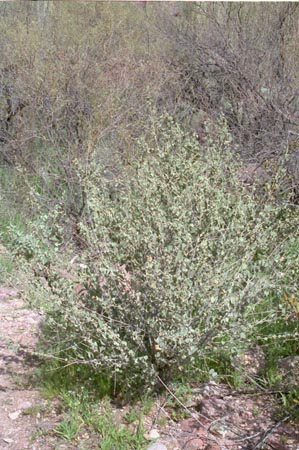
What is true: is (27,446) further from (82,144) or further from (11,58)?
(11,58)

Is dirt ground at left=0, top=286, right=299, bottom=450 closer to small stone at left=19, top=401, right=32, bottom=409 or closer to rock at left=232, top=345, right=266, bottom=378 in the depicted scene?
small stone at left=19, top=401, right=32, bottom=409

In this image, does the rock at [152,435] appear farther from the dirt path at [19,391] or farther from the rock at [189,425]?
the dirt path at [19,391]

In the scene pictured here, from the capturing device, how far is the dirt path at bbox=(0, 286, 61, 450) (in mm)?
3082

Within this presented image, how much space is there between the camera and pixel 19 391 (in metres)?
3.46

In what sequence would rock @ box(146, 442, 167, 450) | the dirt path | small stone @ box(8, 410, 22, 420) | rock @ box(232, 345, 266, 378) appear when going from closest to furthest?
rock @ box(146, 442, 167, 450) → the dirt path → small stone @ box(8, 410, 22, 420) → rock @ box(232, 345, 266, 378)

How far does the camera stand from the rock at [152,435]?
119 inches

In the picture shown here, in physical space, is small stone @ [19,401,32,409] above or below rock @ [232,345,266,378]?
below

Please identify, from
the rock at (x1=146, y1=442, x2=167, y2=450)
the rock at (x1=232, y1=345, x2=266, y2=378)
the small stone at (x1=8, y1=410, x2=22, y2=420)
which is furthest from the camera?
the rock at (x1=232, y1=345, x2=266, y2=378)

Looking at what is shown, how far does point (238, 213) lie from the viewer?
11.9 ft

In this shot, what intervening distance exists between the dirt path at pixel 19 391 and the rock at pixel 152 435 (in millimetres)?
504

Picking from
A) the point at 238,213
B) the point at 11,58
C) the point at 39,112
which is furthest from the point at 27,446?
the point at 11,58

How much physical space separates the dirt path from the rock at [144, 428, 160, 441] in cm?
50

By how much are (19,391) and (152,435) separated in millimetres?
885

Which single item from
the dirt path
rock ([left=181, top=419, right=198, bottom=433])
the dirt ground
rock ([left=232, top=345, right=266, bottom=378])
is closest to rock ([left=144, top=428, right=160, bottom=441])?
the dirt ground
